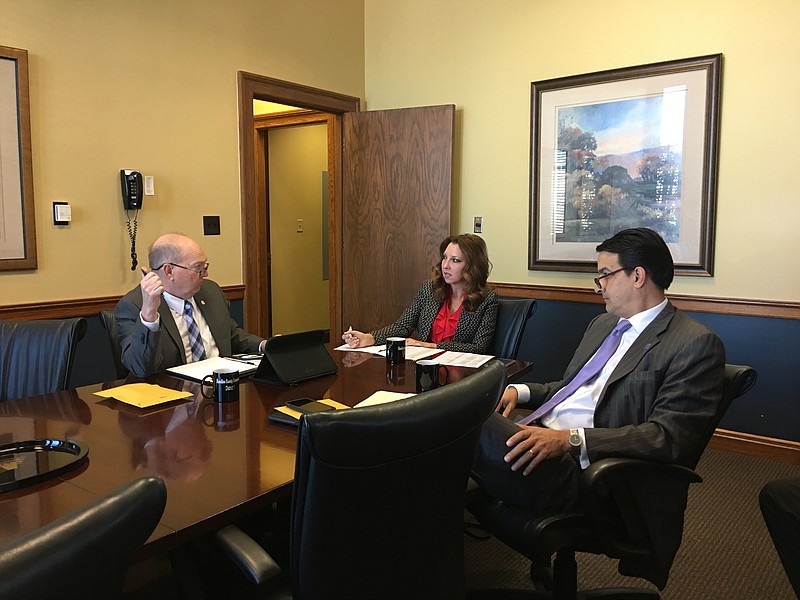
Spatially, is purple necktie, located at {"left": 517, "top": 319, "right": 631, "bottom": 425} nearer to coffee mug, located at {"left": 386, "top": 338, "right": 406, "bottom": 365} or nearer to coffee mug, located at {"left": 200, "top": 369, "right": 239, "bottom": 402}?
coffee mug, located at {"left": 386, "top": 338, "right": 406, "bottom": 365}

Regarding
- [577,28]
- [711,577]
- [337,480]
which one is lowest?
[711,577]

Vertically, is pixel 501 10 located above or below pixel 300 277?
above

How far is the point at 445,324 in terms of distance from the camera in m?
3.11

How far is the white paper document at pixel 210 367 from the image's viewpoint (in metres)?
2.14

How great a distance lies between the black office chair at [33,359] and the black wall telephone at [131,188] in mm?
1362

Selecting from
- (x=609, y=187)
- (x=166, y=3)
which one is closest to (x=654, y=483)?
(x=609, y=187)

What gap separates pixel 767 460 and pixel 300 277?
13.6ft

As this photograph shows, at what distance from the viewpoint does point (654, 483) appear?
1664 millimetres

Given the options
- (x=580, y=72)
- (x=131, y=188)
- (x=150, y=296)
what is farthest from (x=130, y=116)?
(x=580, y=72)

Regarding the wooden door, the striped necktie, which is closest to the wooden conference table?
the striped necktie

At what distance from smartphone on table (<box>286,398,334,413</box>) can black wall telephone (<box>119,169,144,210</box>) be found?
2.07 m

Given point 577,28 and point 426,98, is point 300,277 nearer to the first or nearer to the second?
point 426,98

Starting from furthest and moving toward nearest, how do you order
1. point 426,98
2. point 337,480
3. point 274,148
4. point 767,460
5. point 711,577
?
point 274,148
point 426,98
point 767,460
point 711,577
point 337,480

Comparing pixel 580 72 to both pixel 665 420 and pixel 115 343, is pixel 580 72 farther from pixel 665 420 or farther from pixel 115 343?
pixel 115 343
